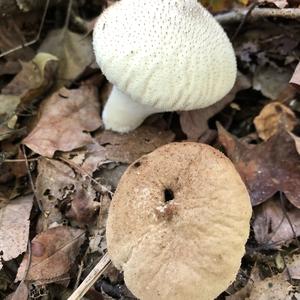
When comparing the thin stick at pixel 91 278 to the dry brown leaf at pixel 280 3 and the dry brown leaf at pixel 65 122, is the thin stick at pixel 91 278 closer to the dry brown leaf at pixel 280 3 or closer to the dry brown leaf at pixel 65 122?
the dry brown leaf at pixel 65 122

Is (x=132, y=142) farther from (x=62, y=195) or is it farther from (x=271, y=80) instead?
(x=271, y=80)

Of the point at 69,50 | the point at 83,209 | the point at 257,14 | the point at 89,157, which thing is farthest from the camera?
the point at 69,50

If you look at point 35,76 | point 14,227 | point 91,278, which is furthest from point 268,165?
point 35,76

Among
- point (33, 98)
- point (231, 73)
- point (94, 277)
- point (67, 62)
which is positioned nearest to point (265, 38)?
point (231, 73)

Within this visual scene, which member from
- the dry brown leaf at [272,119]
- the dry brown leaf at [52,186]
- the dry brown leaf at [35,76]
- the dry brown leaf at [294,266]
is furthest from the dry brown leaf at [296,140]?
the dry brown leaf at [35,76]

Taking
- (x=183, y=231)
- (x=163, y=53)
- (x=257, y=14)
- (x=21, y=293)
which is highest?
(x=163, y=53)

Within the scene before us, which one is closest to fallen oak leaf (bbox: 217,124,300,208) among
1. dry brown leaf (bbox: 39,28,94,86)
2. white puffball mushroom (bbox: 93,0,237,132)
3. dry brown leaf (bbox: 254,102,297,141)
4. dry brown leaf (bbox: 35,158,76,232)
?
dry brown leaf (bbox: 254,102,297,141)

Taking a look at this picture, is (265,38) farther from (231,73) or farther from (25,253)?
(25,253)
